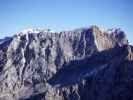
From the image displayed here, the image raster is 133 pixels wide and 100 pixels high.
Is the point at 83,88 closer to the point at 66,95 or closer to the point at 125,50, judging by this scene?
the point at 66,95

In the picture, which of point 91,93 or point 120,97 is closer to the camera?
point 120,97

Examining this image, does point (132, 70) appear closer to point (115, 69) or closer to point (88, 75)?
point (115, 69)

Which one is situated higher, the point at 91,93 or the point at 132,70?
the point at 132,70

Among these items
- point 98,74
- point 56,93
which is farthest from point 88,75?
point 56,93

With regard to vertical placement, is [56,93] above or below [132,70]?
below

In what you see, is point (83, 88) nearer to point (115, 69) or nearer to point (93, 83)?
point (93, 83)

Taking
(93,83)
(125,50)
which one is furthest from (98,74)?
(125,50)

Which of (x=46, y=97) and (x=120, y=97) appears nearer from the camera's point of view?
(x=120, y=97)

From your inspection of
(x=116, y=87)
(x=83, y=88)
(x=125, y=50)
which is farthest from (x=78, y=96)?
(x=125, y=50)
